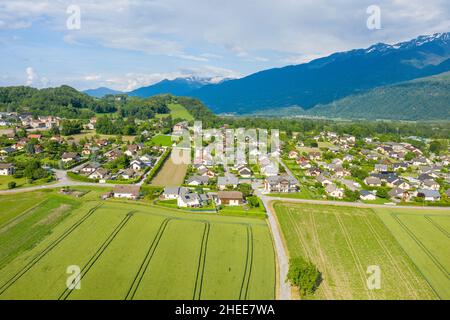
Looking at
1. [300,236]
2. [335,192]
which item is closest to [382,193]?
[335,192]

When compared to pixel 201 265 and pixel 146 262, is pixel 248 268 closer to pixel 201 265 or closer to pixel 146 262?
pixel 201 265

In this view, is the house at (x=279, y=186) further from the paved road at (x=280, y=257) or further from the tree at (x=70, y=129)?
the tree at (x=70, y=129)

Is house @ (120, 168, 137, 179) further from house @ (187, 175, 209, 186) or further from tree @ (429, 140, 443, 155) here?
tree @ (429, 140, 443, 155)

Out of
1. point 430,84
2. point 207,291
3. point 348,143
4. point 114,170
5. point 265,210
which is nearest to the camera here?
point 207,291

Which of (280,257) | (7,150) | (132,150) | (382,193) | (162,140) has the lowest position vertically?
(280,257)
